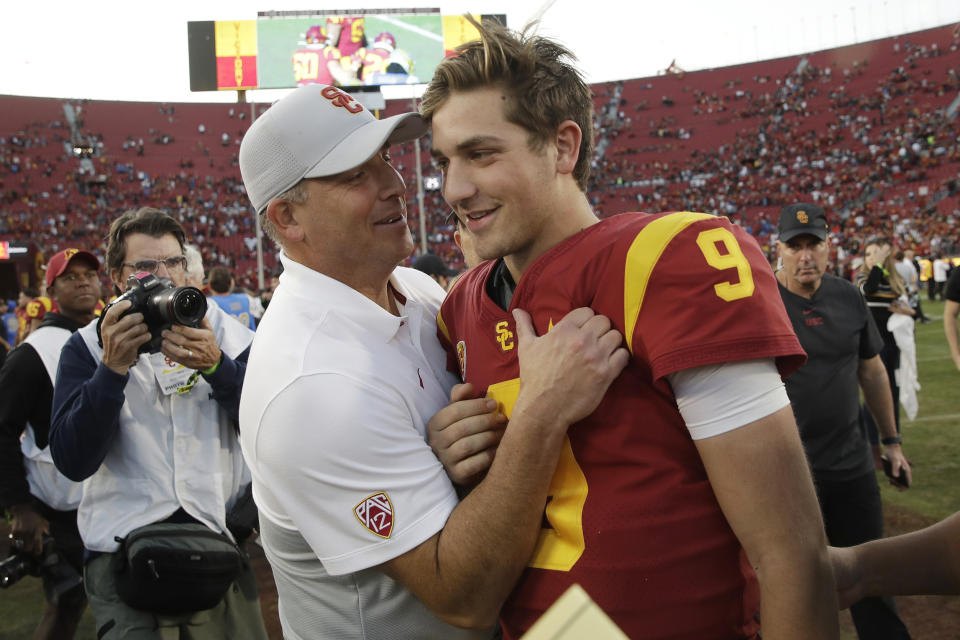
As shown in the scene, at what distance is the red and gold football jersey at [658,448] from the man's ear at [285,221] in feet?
2.80

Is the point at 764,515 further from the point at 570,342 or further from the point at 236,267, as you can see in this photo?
the point at 236,267

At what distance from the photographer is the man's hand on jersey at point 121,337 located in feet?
7.64

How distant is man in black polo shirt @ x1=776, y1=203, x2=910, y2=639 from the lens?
3.27m

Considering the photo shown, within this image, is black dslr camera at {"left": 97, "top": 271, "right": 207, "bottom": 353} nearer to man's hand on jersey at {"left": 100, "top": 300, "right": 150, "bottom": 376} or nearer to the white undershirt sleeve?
man's hand on jersey at {"left": 100, "top": 300, "right": 150, "bottom": 376}

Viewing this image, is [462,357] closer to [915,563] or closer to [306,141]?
[306,141]

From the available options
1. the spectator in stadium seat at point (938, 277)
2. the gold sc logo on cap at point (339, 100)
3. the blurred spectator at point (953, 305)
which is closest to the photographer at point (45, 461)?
the gold sc logo on cap at point (339, 100)

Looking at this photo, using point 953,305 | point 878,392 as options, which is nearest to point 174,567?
point 878,392

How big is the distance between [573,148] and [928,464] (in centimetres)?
605

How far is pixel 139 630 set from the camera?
2.33 metres

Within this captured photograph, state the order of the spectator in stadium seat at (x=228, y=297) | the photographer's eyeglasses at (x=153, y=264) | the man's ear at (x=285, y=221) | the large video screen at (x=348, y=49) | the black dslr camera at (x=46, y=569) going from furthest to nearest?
the large video screen at (x=348, y=49) → the spectator in stadium seat at (x=228, y=297) → the black dslr camera at (x=46, y=569) → the photographer's eyeglasses at (x=153, y=264) → the man's ear at (x=285, y=221)

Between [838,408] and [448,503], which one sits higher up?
[448,503]

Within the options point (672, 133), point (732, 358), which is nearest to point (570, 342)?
point (732, 358)

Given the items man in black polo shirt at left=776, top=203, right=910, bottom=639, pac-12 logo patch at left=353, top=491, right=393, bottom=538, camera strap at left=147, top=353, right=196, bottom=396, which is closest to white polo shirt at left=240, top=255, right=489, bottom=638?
pac-12 logo patch at left=353, top=491, right=393, bottom=538

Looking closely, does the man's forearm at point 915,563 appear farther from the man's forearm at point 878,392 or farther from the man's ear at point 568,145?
the man's forearm at point 878,392
